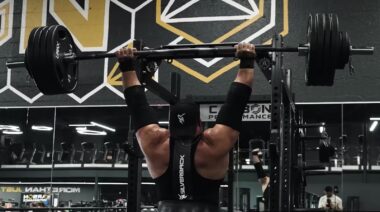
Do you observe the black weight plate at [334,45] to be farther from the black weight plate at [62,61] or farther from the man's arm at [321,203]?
the man's arm at [321,203]

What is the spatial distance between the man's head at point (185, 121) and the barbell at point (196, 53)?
0.48 m

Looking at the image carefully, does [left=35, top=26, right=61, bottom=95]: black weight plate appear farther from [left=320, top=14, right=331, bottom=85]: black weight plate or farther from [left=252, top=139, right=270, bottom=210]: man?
[left=252, top=139, right=270, bottom=210]: man

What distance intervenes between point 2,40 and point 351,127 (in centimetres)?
404

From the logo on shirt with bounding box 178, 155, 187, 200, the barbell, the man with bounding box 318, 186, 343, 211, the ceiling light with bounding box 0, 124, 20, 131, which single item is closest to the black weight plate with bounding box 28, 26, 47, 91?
the barbell

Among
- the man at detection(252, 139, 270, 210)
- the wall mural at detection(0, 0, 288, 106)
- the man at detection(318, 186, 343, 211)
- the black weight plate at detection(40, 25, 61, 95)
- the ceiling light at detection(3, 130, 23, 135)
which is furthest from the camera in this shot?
the ceiling light at detection(3, 130, 23, 135)

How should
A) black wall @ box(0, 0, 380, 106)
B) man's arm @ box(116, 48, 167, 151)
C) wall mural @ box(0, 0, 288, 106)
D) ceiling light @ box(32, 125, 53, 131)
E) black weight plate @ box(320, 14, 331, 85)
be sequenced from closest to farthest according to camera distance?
man's arm @ box(116, 48, 167, 151), black weight plate @ box(320, 14, 331, 85), black wall @ box(0, 0, 380, 106), wall mural @ box(0, 0, 288, 106), ceiling light @ box(32, 125, 53, 131)

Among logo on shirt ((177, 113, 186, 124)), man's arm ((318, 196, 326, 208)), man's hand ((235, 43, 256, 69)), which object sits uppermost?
man's hand ((235, 43, 256, 69))

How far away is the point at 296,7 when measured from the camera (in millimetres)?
5434

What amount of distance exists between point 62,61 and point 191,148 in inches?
46.0

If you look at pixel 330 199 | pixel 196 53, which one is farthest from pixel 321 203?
pixel 196 53

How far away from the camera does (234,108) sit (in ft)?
7.34

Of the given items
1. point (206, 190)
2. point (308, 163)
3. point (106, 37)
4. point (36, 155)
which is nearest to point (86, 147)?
point (36, 155)

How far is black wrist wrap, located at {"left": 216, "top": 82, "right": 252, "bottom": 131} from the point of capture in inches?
→ 88.0

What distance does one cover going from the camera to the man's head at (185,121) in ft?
7.50
